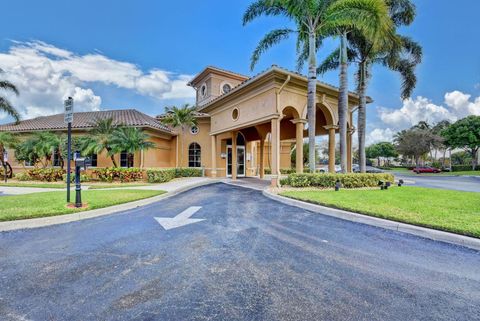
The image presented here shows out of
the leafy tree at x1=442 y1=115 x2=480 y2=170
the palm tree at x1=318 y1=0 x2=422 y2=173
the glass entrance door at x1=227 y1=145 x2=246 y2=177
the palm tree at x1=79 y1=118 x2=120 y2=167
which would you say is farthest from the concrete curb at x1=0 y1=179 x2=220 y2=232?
the leafy tree at x1=442 y1=115 x2=480 y2=170

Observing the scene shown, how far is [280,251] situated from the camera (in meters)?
4.33

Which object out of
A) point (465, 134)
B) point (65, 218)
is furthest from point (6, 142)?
point (465, 134)

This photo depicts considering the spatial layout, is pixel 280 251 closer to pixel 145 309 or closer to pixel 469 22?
pixel 145 309

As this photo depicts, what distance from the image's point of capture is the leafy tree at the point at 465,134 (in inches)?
1435

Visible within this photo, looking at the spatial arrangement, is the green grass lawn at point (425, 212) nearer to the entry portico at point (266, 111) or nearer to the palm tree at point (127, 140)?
the entry portico at point (266, 111)

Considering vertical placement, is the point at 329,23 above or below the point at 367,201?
above

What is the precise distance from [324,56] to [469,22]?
8731 mm

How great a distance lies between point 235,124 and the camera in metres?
16.0

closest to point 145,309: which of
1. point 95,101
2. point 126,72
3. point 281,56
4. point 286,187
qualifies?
point 286,187

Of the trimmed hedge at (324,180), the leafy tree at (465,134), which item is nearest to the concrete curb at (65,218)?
the trimmed hedge at (324,180)

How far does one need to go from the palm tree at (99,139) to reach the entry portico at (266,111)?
696 cm

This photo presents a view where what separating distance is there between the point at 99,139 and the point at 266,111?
1173cm

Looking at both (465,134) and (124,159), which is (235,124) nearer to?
(124,159)

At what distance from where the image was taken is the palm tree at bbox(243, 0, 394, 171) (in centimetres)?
1159
